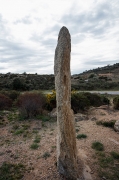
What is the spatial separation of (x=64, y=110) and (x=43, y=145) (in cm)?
300

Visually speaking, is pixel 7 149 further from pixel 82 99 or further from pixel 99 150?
pixel 82 99

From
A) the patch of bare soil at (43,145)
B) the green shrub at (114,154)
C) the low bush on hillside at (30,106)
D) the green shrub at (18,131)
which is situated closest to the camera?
the patch of bare soil at (43,145)

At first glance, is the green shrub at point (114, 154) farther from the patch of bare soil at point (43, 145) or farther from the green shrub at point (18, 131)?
the green shrub at point (18, 131)

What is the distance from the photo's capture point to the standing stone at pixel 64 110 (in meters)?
4.89

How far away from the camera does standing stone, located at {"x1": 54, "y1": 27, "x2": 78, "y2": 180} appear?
4.89 metres

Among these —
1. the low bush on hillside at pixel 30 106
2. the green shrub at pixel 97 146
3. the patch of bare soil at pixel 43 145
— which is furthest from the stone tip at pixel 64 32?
the low bush on hillside at pixel 30 106

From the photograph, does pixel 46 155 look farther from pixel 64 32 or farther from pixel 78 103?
pixel 78 103

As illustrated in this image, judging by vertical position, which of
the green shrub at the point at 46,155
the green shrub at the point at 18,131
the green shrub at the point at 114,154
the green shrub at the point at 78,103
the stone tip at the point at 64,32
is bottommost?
the green shrub at the point at 114,154

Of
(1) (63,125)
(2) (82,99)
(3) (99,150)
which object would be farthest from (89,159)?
(2) (82,99)

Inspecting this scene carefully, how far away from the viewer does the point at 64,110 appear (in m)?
4.93

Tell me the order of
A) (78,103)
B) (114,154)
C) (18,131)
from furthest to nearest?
(78,103)
(18,131)
(114,154)

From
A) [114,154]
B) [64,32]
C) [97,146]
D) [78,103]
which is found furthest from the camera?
[78,103]

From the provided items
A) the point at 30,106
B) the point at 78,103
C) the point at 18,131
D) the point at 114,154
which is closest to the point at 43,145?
the point at 18,131

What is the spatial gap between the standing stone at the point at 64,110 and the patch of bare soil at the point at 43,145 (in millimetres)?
485
